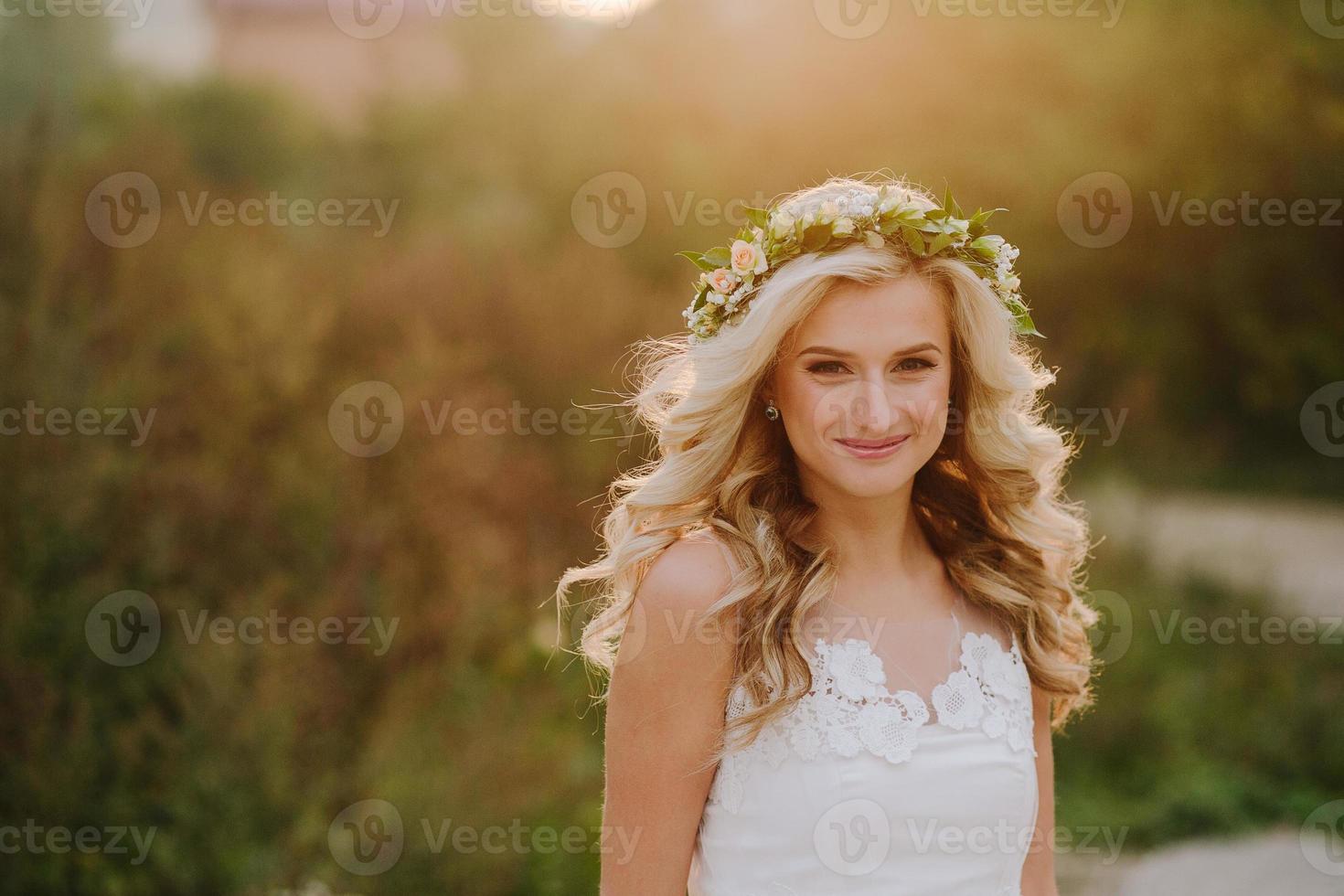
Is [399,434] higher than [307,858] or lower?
higher

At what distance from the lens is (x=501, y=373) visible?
22.1 feet

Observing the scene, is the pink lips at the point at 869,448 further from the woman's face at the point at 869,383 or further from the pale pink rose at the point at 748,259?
the pale pink rose at the point at 748,259

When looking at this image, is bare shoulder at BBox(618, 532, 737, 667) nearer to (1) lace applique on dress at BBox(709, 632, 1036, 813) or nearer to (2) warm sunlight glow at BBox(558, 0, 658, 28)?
(1) lace applique on dress at BBox(709, 632, 1036, 813)

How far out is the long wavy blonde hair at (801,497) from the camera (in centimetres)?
213

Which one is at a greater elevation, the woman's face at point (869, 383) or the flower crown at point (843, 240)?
the flower crown at point (843, 240)

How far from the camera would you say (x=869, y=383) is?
2115 millimetres

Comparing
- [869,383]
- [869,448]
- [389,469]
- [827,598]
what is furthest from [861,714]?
[389,469]

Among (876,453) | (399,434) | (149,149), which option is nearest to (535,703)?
(399,434)

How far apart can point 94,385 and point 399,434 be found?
139 cm

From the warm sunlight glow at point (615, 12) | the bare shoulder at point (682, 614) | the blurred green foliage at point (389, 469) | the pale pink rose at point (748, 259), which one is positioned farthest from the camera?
the warm sunlight glow at point (615, 12)

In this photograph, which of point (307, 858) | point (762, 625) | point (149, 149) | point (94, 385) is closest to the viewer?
point (762, 625)

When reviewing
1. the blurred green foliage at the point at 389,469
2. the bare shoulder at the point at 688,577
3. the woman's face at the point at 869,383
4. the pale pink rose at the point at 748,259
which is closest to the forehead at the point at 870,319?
the woman's face at the point at 869,383

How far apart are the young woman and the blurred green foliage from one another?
2.43 metres

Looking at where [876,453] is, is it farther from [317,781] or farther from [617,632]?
[317,781]
